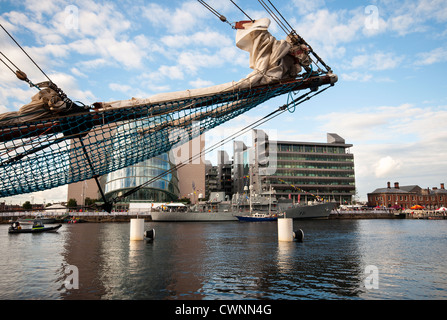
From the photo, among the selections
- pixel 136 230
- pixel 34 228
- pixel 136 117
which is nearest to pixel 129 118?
pixel 136 117

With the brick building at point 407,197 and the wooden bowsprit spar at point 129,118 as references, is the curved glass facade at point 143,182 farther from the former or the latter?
the brick building at point 407,197

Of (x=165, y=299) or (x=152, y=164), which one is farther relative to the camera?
(x=152, y=164)

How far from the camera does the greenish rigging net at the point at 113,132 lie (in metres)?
11.5

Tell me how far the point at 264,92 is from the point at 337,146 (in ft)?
399

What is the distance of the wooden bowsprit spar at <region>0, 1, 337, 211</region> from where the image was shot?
11.2m

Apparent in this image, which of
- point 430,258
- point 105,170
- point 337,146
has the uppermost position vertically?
point 337,146

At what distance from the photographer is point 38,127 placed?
11.4 m

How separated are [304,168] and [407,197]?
164 ft

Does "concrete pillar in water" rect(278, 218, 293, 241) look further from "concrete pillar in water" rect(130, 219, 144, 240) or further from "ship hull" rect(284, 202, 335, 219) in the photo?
"ship hull" rect(284, 202, 335, 219)

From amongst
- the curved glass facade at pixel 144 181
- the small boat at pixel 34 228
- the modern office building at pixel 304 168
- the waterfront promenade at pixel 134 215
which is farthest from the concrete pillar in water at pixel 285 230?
the modern office building at pixel 304 168

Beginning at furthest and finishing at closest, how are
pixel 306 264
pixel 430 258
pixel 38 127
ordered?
pixel 430 258 → pixel 306 264 → pixel 38 127

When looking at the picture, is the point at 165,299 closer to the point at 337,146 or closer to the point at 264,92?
the point at 264,92

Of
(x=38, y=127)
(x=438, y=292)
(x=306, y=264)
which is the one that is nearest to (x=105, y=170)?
(x=38, y=127)

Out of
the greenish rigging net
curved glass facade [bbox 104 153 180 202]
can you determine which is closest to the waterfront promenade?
curved glass facade [bbox 104 153 180 202]
